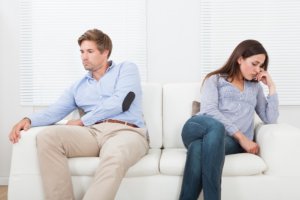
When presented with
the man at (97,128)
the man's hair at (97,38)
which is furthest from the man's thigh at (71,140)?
the man's hair at (97,38)

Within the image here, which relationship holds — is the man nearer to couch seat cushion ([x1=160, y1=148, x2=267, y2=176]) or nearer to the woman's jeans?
couch seat cushion ([x1=160, y1=148, x2=267, y2=176])

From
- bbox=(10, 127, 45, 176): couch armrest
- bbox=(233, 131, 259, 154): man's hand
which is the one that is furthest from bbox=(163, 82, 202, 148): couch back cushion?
bbox=(10, 127, 45, 176): couch armrest

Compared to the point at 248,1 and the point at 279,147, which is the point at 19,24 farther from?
the point at 279,147

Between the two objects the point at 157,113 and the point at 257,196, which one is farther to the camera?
the point at 157,113

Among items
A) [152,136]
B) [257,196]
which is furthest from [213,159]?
[152,136]

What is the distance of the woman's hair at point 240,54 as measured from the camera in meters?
2.35

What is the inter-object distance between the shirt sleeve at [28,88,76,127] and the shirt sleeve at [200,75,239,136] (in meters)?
0.87

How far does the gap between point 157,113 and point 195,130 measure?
0.56 metres

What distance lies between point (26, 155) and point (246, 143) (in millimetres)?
1264

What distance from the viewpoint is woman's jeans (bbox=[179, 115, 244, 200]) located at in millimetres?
1917

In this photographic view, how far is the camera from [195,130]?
213 centimetres

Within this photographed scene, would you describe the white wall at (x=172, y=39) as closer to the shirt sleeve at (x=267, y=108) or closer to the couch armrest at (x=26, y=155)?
the shirt sleeve at (x=267, y=108)

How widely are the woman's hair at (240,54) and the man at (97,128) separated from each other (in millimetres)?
593

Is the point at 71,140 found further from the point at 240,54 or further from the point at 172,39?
the point at 172,39
